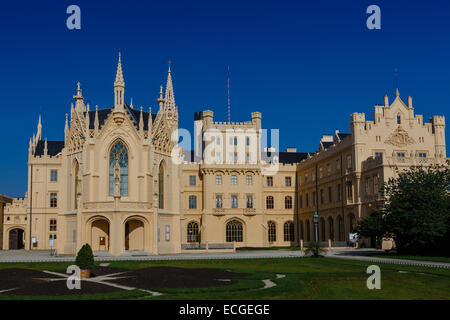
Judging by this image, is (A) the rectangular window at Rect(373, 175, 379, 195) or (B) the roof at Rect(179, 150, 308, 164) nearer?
(A) the rectangular window at Rect(373, 175, 379, 195)

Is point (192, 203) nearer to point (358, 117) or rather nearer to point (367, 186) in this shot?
point (367, 186)

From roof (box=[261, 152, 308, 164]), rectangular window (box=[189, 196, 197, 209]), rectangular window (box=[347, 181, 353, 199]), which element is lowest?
rectangular window (box=[189, 196, 197, 209])

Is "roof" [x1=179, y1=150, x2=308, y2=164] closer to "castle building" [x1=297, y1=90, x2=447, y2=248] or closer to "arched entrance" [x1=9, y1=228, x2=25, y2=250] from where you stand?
"castle building" [x1=297, y1=90, x2=447, y2=248]

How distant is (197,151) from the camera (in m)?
85.6

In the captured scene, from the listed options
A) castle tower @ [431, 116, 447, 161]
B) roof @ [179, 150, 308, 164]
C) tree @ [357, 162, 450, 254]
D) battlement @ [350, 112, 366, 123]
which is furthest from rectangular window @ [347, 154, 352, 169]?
roof @ [179, 150, 308, 164]

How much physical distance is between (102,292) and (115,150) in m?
38.2

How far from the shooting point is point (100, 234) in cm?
5609

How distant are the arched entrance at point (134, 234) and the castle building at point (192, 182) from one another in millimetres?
110

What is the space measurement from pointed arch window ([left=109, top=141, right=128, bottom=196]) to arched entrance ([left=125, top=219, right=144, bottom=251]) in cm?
359

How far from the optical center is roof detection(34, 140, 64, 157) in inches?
3248

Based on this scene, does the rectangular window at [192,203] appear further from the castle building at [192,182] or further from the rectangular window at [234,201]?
the rectangular window at [234,201]

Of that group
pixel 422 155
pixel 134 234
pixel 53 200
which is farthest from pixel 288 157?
pixel 134 234

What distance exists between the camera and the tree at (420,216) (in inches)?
1604
